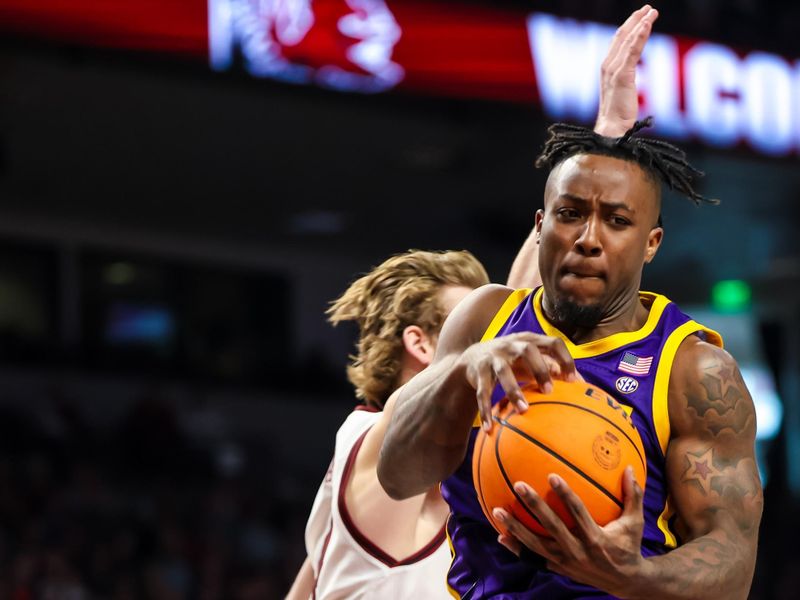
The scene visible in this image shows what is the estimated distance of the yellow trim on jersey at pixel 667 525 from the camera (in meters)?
2.60

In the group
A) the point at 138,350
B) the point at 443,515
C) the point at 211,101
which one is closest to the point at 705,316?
the point at 138,350

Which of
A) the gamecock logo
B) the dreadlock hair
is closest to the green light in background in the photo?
the gamecock logo

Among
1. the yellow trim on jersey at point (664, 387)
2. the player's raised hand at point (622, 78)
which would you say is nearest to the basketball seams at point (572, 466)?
the yellow trim on jersey at point (664, 387)

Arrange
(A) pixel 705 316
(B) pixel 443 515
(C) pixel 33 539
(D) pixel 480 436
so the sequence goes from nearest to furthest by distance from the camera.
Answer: (D) pixel 480 436 → (B) pixel 443 515 → (C) pixel 33 539 → (A) pixel 705 316

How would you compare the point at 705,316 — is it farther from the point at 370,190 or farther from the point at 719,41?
the point at 719,41

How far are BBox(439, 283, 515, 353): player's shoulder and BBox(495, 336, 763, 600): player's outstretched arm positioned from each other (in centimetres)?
43

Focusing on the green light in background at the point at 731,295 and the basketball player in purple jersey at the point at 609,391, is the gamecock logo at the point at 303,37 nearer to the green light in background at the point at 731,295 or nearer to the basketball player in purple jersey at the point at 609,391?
the basketball player in purple jersey at the point at 609,391

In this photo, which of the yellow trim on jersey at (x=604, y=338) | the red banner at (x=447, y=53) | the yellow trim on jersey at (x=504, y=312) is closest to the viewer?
the yellow trim on jersey at (x=604, y=338)

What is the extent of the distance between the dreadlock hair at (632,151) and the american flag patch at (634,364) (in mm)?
312

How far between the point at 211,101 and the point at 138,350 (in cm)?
398

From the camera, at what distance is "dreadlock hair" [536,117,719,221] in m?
2.72

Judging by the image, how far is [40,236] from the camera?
12.9 meters

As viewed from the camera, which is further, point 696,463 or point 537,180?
point 537,180

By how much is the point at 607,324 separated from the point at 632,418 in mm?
231
